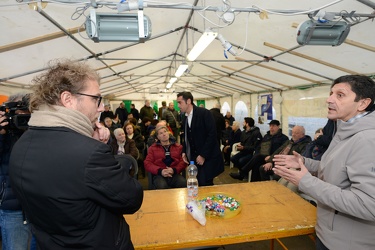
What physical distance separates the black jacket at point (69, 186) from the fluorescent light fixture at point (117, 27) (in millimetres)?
1234

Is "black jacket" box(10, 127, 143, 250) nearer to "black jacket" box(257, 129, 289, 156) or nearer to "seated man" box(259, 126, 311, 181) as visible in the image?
"seated man" box(259, 126, 311, 181)

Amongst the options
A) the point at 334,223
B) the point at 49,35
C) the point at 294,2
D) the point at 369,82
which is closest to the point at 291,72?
the point at 294,2

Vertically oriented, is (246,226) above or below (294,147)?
below

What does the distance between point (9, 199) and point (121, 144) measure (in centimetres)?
206

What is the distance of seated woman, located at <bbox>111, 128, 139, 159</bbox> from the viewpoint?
3.30 metres

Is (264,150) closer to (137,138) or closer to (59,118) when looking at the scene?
(137,138)

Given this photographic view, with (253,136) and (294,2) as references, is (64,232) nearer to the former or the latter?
(294,2)

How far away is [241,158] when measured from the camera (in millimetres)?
4426

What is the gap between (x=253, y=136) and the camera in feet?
15.2

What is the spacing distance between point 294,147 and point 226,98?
6850 mm

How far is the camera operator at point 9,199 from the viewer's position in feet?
4.30

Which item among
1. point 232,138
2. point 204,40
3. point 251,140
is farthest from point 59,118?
point 232,138

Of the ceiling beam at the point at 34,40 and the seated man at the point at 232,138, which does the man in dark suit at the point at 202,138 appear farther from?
the seated man at the point at 232,138

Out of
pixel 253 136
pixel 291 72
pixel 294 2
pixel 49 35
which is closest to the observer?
pixel 294 2
